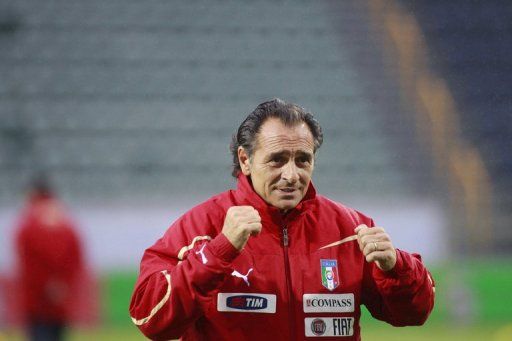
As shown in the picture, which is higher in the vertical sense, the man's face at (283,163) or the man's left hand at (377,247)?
the man's face at (283,163)

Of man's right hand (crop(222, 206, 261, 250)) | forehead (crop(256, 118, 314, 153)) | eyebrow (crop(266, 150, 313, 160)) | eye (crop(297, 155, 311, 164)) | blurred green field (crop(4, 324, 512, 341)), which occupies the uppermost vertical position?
blurred green field (crop(4, 324, 512, 341))

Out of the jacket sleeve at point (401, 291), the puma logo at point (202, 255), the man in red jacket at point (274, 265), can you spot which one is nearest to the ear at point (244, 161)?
the man in red jacket at point (274, 265)

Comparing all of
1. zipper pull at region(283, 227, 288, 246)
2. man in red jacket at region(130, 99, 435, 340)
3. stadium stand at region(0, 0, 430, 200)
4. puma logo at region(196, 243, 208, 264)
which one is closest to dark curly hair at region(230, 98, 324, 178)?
man in red jacket at region(130, 99, 435, 340)

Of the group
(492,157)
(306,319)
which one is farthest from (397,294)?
(492,157)

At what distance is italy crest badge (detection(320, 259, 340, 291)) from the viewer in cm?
337

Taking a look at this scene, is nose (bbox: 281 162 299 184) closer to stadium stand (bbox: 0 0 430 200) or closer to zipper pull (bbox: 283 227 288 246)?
zipper pull (bbox: 283 227 288 246)

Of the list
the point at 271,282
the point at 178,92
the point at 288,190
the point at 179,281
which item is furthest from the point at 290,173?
the point at 178,92

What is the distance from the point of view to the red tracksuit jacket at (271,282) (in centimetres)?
323

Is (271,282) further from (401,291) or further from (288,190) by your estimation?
(401,291)

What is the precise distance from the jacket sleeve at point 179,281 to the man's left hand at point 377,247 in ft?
1.28

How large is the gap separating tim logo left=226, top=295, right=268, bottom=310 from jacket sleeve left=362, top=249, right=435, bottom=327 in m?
0.37

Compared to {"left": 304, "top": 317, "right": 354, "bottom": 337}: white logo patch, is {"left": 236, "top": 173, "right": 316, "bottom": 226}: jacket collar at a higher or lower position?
higher

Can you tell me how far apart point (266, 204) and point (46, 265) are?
18.5 feet

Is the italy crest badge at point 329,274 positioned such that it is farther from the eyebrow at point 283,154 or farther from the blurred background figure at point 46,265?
the blurred background figure at point 46,265
